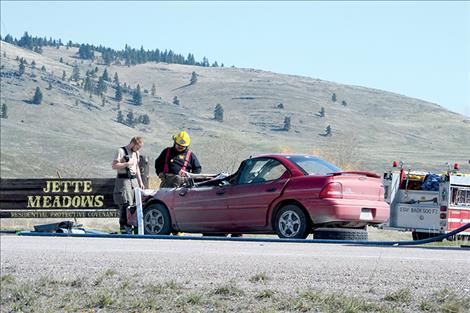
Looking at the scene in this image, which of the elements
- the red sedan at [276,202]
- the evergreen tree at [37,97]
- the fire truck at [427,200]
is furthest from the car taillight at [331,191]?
the evergreen tree at [37,97]

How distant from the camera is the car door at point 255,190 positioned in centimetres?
1611

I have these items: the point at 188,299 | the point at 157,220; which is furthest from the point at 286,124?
the point at 188,299

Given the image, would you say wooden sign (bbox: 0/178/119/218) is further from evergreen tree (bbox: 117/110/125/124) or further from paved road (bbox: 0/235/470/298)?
evergreen tree (bbox: 117/110/125/124)

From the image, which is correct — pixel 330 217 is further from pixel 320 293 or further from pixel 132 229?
pixel 320 293

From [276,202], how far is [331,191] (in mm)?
949

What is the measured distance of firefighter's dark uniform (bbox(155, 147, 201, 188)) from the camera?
1836cm

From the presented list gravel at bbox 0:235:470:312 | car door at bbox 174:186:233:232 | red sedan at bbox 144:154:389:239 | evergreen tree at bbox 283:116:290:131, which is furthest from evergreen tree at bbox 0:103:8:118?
gravel at bbox 0:235:470:312

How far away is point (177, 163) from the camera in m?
18.5

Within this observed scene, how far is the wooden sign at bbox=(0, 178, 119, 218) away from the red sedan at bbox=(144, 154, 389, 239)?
8731 mm

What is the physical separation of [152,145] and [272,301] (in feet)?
489

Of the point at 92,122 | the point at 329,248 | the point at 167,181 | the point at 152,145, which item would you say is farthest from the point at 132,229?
the point at 92,122

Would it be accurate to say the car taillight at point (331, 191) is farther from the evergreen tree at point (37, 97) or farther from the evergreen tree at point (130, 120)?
the evergreen tree at point (130, 120)

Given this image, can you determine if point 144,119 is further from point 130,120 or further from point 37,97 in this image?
point 37,97

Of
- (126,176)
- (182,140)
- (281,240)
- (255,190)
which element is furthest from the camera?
(126,176)
